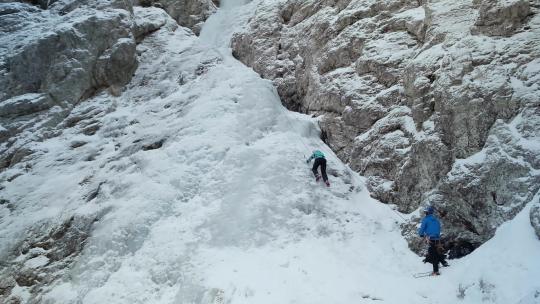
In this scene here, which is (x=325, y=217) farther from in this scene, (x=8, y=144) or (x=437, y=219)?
(x=8, y=144)

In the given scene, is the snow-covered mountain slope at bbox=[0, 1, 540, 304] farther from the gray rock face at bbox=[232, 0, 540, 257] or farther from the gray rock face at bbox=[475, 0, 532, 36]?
the gray rock face at bbox=[475, 0, 532, 36]

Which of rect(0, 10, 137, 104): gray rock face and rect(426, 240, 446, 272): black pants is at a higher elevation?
rect(0, 10, 137, 104): gray rock face

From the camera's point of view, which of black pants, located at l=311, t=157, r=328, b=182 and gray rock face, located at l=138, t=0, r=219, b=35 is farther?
gray rock face, located at l=138, t=0, r=219, b=35

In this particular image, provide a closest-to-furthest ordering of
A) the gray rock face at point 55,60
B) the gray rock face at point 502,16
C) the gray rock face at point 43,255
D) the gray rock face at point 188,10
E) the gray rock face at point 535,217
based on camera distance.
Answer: the gray rock face at point 535,217
the gray rock face at point 502,16
the gray rock face at point 43,255
the gray rock face at point 55,60
the gray rock face at point 188,10

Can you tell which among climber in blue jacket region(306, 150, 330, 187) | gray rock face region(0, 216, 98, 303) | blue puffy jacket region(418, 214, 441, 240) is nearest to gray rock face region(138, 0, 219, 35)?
climber in blue jacket region(306, 150, 330, 187)

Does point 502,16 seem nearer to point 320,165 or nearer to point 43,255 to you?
point 320,165

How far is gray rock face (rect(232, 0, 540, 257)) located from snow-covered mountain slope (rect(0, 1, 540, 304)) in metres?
0.88

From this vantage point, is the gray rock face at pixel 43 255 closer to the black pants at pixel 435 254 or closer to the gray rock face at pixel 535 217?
the black pants at pixel 435 254

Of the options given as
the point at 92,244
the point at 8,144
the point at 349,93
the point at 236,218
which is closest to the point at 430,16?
the point at 349,93

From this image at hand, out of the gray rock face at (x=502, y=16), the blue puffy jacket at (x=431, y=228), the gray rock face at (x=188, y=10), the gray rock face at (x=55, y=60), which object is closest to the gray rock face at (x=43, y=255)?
the gray rock face at (x=55, y=60)

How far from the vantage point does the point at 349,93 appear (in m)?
16.8

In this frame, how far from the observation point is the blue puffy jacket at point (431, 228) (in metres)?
11.2

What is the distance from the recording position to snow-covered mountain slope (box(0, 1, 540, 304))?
10859 mm

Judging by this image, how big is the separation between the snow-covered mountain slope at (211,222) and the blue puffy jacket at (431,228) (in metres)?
0.87
